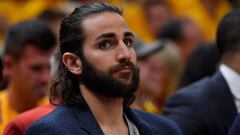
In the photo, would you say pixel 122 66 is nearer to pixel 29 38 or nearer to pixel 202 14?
pixel 29 38

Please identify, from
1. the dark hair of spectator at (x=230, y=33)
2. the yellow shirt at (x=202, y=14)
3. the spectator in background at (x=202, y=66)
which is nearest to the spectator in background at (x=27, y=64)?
the dark hair of spectator at (x=230, y=33)

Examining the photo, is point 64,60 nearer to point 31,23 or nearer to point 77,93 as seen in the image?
point 77,93

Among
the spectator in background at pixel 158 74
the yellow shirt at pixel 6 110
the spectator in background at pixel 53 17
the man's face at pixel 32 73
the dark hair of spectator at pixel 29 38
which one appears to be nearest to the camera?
the yellow shirt at pixel 6 110

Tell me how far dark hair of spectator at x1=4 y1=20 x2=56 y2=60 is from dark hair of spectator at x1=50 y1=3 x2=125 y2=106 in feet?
5.73

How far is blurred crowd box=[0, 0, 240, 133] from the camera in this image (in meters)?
6.41

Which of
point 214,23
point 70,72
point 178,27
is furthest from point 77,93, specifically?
point 214,23

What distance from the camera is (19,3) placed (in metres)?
11.1

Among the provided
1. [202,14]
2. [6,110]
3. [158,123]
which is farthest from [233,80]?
[202,14]

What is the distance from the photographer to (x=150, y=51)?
7242mm

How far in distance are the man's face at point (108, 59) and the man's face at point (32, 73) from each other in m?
1.78

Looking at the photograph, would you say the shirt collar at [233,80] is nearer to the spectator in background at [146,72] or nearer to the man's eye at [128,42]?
the spectator in background at [146,72]

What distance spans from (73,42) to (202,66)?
3065mm

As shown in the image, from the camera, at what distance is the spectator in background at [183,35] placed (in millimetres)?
9938

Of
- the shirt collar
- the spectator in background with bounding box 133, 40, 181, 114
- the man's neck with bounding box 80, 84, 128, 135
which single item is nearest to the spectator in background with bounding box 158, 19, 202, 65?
the spectator in background with bounding box 133, 40, 181, 114
